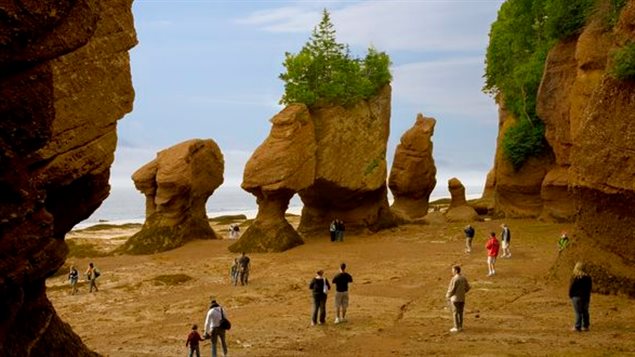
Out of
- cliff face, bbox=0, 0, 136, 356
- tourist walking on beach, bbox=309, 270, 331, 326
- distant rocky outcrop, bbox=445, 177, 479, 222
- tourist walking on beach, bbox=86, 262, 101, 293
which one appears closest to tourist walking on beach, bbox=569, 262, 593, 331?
tourist walking on beach, bbox=309, 270, 331, 326

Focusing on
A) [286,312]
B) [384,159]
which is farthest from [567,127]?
[286,312]

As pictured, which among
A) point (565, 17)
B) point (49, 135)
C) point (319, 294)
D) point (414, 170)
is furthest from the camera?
point (414, 170)

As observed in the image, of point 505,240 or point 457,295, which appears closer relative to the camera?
point 457,295

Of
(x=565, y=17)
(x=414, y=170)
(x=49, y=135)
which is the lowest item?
(x=49, y=135)

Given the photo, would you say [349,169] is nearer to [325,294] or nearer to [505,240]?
[505,240]

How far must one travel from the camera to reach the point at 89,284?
100ft

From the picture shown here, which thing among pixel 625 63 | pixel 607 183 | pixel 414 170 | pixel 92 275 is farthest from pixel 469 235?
pixel 414 170

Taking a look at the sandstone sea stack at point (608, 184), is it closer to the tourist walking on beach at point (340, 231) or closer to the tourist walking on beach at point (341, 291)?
the tourist walking on beach at point (341, 291)

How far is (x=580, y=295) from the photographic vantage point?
55.3 feet

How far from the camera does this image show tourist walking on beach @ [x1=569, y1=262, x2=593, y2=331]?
55.4 ft

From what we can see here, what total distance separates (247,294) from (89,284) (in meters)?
8.83

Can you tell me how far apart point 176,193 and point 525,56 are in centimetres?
3145

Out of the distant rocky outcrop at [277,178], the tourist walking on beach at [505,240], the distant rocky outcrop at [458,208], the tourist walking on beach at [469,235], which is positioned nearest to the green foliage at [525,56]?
the distant rocky outcrop at [458,208]

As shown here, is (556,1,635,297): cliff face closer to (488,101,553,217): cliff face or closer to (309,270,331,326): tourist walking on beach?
(309,270,331,326): tourist walking on beach
